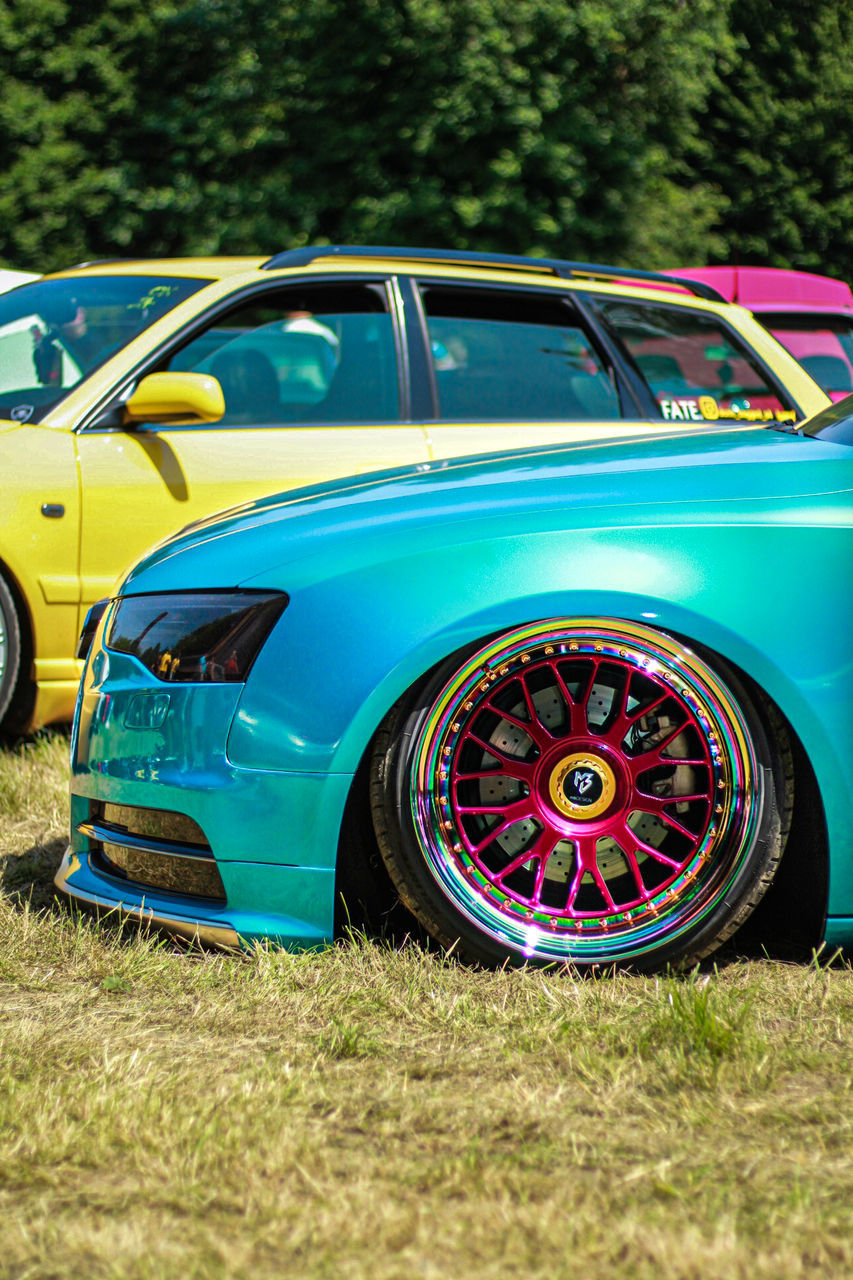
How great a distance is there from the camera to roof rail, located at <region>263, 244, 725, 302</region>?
487cm

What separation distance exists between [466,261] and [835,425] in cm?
236

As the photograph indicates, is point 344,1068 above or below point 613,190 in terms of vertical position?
below

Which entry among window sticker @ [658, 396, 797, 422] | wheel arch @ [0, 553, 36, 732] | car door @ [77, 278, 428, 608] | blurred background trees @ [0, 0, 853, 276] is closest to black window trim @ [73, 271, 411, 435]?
car door @ [77, 278, 428, 608]

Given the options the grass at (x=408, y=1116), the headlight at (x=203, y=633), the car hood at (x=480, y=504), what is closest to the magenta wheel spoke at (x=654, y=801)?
the grass at (x=408, y=1116)

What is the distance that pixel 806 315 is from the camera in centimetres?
792

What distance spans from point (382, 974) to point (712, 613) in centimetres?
93

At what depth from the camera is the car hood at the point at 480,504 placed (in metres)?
2.59

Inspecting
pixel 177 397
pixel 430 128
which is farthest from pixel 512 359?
pixel 430 128

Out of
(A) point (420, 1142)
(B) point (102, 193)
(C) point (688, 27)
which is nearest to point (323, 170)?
(B) point (102, 193)

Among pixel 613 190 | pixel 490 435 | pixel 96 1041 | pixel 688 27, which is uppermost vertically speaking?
pixel 688 27

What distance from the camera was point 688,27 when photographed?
20.3 meters

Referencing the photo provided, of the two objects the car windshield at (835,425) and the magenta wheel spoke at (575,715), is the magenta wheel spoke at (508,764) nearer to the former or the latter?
the magenta wheel spoke at (575,715)

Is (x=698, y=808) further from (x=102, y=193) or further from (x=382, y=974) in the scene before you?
(x=102, y=193)

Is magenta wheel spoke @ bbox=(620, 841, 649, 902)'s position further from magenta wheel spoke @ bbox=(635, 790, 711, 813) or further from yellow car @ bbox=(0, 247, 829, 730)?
yellow car @ bbox=(0, 247, 829, 730)
